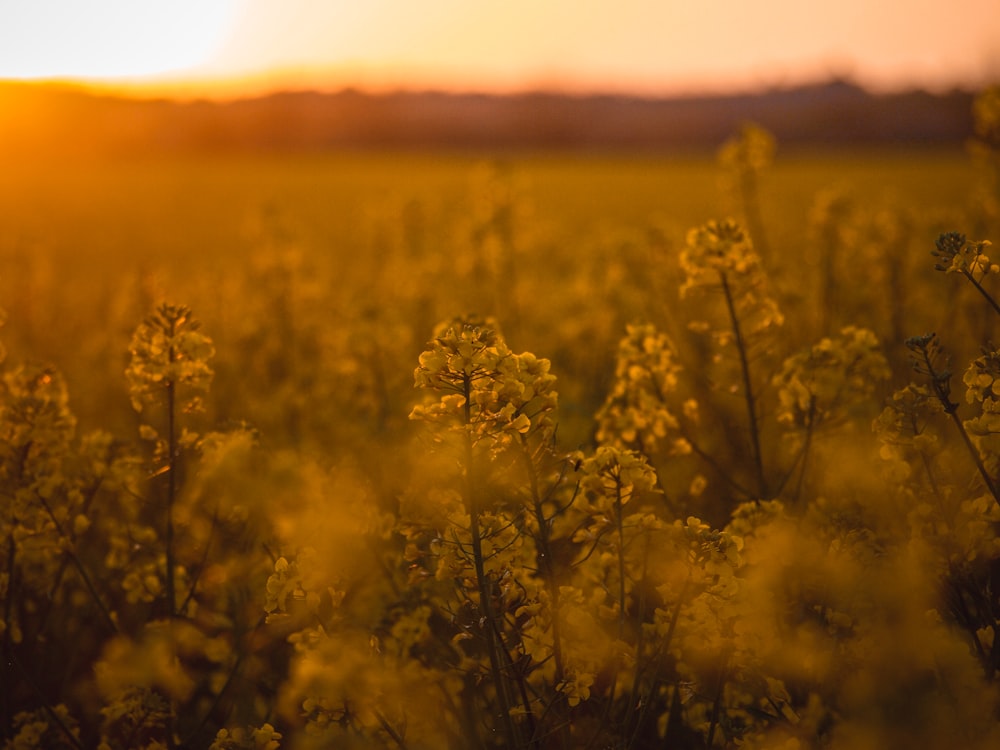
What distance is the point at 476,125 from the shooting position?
213 feet

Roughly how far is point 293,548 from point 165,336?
36.7 inches

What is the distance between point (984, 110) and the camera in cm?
552

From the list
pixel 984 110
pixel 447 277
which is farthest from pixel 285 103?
pixel 984 110

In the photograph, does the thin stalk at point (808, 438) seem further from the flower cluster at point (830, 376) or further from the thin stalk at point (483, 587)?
the thin stalk at point (483, 587)

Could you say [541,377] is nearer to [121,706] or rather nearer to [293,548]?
[293,548]

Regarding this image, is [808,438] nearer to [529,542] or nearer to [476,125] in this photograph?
[529,542]

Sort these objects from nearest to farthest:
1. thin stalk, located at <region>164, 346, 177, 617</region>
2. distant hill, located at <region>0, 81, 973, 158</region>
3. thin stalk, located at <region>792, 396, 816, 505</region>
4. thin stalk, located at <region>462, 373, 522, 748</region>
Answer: thin stalk, located at <region>462, 373, 522, 748</region> < thin stalk, located at <region>164, 346, 177, 617</region> < thin stalk, located at <region>792, 396, 816, 505</region> < distant hill, located at <region>0, 81, 973, 158</region>

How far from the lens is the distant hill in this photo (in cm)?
5175

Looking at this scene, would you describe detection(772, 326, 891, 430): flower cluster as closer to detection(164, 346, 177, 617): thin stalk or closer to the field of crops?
the field of crops

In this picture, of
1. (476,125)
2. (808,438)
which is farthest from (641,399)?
(476,125)

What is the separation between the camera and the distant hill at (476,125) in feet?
170

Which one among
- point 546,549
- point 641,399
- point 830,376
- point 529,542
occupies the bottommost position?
point 529,542

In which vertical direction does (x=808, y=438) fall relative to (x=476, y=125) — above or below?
below

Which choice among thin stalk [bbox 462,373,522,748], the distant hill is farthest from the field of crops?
the distant hill
